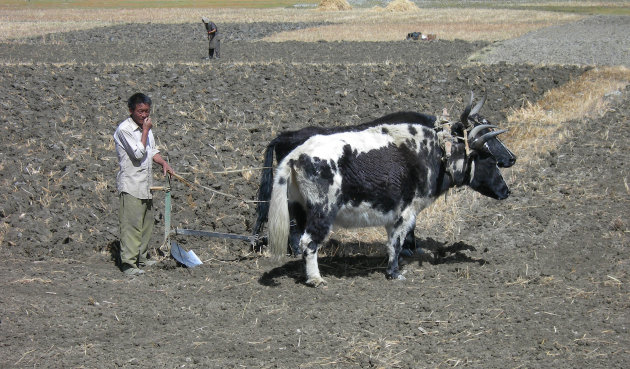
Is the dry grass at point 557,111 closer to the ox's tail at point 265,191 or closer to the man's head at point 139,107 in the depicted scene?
the ox's tail at point 265,191

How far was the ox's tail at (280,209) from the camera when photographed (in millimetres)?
7434

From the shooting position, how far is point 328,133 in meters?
8.09

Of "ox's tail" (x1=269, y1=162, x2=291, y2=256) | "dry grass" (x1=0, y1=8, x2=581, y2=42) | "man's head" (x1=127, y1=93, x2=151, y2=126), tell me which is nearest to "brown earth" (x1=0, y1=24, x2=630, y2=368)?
"ox's tail" (x1=269, y1=162, x2=291, y2=256)

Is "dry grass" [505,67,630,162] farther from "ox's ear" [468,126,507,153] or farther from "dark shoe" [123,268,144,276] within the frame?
"dark shoe" [123,268,144,276]

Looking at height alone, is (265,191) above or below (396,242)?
above

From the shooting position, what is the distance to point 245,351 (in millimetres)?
6027

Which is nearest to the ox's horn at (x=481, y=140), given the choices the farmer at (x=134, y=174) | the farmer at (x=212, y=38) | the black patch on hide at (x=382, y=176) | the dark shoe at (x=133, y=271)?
the black patch on hide at (x=382, y=176)

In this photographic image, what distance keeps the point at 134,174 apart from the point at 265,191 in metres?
1.57

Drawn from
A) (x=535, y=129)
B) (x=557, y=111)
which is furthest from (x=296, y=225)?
(x=557, y=111)

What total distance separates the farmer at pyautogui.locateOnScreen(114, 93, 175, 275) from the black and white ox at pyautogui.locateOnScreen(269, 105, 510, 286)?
4.77ft

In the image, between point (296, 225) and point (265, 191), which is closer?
point (296, 225)

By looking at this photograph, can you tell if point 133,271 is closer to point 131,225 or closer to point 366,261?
point 131,225

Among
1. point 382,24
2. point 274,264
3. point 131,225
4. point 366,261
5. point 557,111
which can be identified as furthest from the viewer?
point 382,24

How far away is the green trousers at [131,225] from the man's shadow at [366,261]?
56.2 inches
